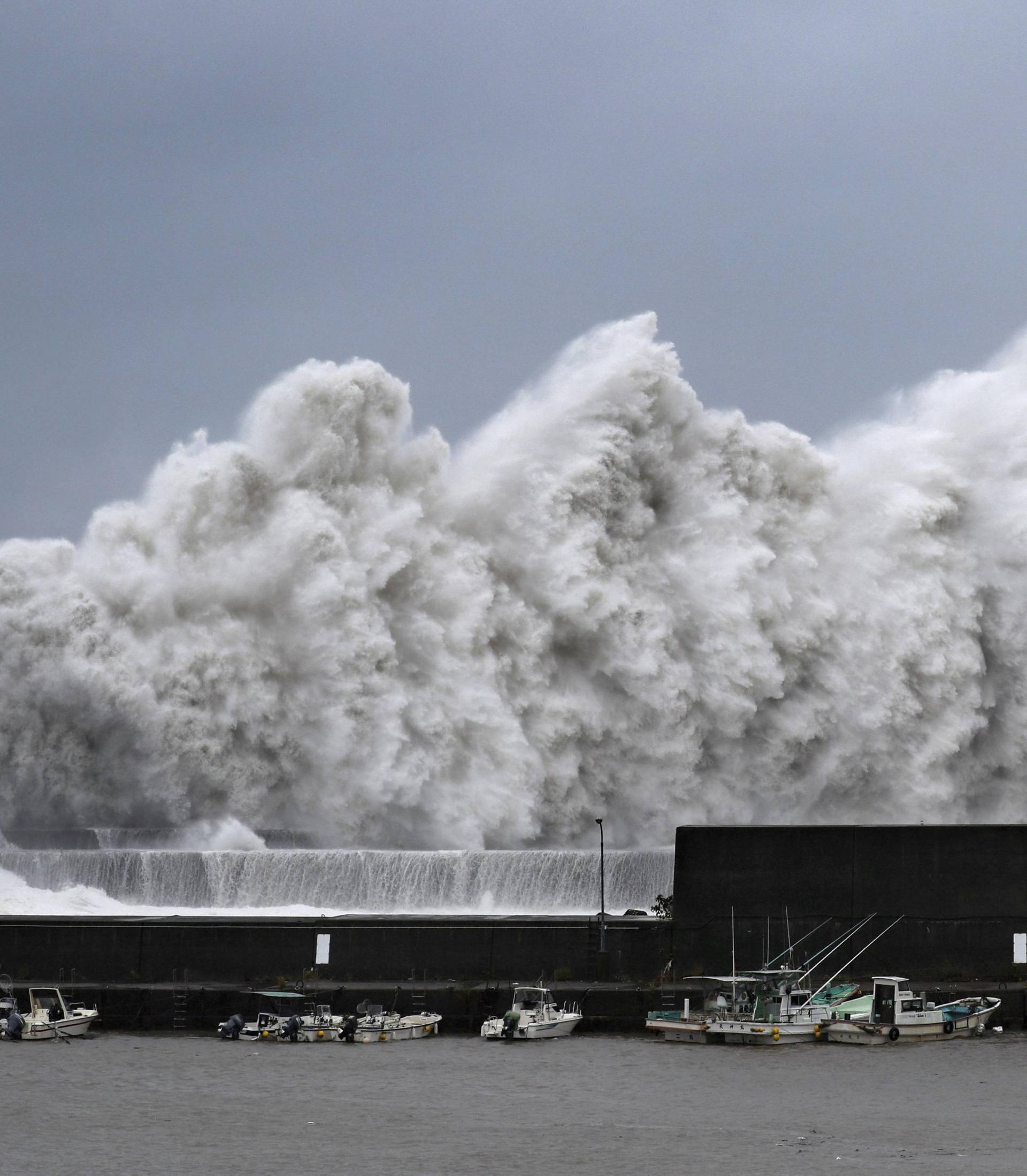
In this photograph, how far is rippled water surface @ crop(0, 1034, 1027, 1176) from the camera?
19906 millimetres

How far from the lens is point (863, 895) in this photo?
3045cm

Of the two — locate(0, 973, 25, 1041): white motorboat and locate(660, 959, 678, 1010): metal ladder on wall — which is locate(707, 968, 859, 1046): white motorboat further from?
locate(0, 973, 25, 1041): white motorboat

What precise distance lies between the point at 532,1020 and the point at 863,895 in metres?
5.98

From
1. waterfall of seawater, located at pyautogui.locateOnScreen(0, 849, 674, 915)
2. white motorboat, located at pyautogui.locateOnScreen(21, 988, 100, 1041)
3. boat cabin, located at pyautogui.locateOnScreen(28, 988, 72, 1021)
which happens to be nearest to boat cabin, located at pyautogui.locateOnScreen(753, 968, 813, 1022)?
waterfall of seawater, located at pyautogui.locateOnScreen(0, 849, 674, 915)

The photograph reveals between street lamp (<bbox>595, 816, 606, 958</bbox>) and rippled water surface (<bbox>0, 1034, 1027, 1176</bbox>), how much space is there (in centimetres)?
234

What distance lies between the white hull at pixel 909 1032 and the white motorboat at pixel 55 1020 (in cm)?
1193

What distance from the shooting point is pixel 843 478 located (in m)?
54.1

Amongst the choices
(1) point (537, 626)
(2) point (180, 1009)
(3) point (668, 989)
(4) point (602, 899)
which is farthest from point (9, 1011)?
(1) point (537, 626)

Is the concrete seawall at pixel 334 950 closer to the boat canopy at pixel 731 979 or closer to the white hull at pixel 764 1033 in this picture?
the boat canopy at pixel 731 979

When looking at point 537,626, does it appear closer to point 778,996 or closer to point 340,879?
point 340,879

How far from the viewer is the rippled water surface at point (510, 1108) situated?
19.9 metres

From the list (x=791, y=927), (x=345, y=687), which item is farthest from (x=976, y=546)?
(x=791, y=927)

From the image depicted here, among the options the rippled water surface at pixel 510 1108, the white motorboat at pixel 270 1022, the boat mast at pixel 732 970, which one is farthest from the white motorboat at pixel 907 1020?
the white motorboat at pixel 270 1022

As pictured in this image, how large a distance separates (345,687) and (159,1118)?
27.4 metres
